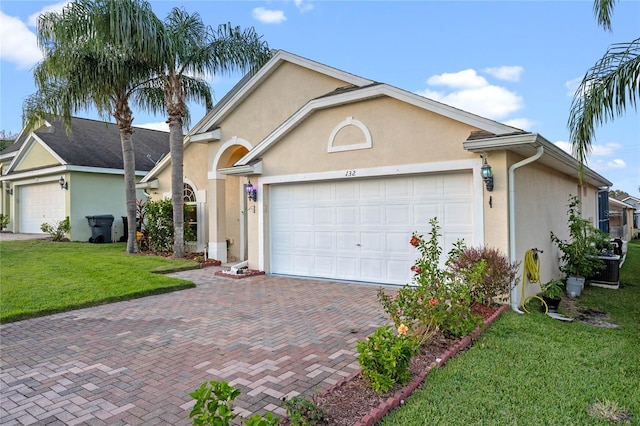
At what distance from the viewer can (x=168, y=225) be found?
581 inches

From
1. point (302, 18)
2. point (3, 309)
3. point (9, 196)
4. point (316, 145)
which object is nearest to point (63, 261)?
point (3, 309)

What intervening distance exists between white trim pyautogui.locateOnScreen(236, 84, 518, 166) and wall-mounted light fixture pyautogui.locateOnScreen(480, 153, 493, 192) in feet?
1.84

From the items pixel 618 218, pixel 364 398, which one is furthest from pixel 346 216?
pixel 618 218

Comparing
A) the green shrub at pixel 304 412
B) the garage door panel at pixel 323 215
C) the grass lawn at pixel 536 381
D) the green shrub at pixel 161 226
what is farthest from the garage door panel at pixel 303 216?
the green shrub at pixel 304 412

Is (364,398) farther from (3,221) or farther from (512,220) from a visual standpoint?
(3,221)

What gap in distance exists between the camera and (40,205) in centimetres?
2072

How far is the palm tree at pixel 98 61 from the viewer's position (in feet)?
37.5

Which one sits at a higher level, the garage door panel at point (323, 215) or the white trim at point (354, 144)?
the white trim at point (354, 144)

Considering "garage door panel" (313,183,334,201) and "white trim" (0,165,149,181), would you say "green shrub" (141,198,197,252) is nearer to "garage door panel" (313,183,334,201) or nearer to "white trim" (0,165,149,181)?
"white trim" (0,165,149,181)

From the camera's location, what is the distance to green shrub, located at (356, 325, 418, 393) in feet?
12.4

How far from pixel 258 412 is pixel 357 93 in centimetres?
738

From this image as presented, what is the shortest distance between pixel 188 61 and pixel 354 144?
7.09 meters

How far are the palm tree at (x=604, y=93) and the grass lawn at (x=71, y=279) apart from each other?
28.8 feet

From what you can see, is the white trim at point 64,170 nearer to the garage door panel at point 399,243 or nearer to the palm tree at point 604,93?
the garage door panel at point 399,243
